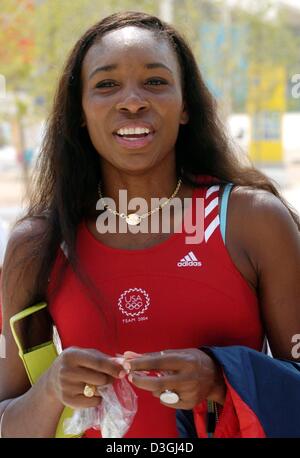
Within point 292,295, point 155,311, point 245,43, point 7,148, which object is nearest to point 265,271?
point 292,295

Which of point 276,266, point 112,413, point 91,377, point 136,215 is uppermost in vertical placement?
point 136,215

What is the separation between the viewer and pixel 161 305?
1905 millimetres

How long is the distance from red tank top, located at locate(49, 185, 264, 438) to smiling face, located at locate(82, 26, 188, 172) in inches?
8.7

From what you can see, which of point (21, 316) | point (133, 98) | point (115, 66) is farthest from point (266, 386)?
point (115, 66)

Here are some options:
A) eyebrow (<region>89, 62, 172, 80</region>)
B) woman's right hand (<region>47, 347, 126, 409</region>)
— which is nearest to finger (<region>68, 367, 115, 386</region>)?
woman's right hand (<region>47, 347, 126, 409</region>)

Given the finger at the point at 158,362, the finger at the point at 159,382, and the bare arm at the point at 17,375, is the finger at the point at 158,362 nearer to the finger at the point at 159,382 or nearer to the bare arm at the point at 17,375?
the finger at the point at 159,382

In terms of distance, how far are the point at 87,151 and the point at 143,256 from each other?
0.42 metres

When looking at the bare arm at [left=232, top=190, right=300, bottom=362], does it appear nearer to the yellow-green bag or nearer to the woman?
the woman

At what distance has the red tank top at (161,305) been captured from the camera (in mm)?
1887

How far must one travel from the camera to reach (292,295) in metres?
1.88

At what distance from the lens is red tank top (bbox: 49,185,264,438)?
1.89 meters

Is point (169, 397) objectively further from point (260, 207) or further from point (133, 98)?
point (133, 98)

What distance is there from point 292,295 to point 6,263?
758 mm

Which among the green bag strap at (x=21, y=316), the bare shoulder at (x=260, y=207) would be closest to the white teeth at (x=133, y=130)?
the bare shoulder at (x=260, y=207)
